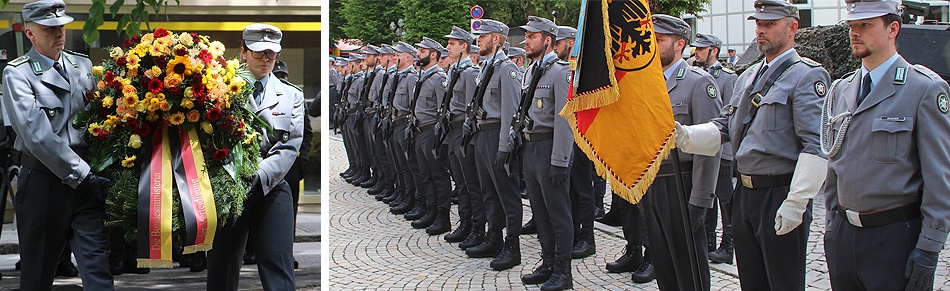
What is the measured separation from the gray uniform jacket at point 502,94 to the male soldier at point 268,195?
4.64 ft

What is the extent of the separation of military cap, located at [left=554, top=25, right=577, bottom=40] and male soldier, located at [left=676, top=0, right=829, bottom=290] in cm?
139

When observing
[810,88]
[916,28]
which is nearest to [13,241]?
[810,88]

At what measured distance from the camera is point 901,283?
108 inches

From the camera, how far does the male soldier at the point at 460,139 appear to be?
18.7 feet

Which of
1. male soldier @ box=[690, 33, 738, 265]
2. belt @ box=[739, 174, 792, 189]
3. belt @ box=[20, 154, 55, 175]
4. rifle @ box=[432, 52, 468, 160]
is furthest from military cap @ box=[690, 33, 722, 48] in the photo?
belt @ box=[20, 154, 55, 175]

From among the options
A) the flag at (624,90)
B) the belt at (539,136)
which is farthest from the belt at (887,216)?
the belt at (539,136)

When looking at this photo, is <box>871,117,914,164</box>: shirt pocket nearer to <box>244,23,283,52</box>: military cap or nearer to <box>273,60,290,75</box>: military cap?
<box>244,23,283,52</box>: military cap

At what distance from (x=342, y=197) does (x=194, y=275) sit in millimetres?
1439

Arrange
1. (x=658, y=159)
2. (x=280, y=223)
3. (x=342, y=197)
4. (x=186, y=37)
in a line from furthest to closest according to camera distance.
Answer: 1. (x=342, y=197)
2. (x=280, y=223)
3. (x=186, y=37)
4. (x=658, y=159)

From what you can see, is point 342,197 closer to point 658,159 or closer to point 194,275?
point 194,275

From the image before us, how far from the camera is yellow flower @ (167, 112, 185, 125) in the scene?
3492mm

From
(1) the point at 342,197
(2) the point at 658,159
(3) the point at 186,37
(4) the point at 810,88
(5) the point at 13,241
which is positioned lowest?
(5) the point at 13,241

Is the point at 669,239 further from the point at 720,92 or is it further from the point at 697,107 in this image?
the point at 720,92

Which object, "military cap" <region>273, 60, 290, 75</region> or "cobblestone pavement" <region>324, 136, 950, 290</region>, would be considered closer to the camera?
"cobblestone pavement" <region>324, 136, 950, 290</region>
